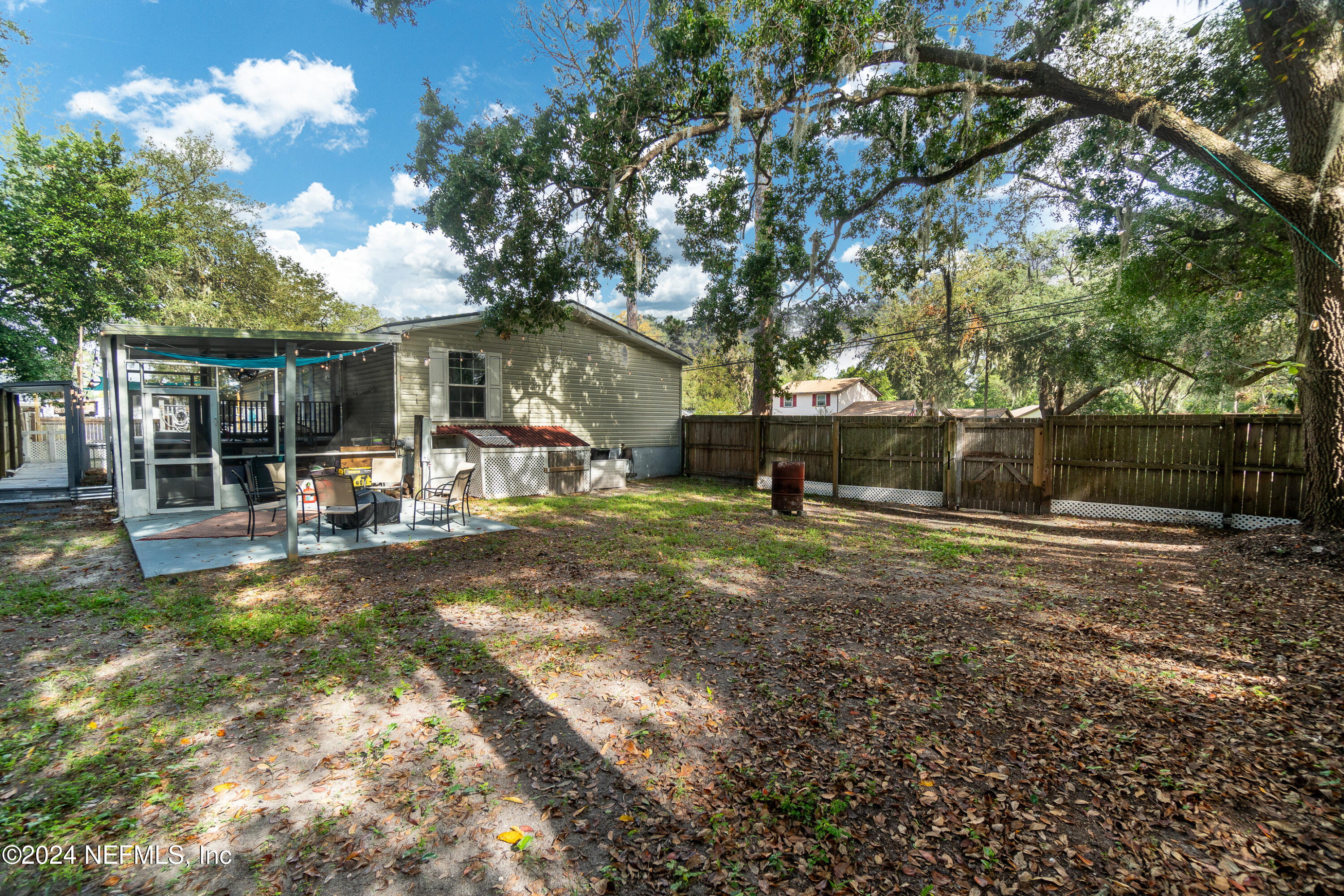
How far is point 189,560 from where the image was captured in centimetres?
623

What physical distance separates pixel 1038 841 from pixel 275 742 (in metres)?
3.72

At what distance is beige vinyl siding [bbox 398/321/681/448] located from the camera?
12.0m

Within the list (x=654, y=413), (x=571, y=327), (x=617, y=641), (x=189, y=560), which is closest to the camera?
(x=617, y=641)

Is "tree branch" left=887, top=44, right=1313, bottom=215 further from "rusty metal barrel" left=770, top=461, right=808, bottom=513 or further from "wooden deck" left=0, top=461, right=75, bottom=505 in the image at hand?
"wooden deck" left=0, top=461, right=75, bottom=505

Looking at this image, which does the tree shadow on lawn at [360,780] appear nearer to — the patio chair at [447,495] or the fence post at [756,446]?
the patio chair at [447,495]

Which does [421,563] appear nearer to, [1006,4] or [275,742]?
[275,742]

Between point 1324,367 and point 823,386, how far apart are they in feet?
125

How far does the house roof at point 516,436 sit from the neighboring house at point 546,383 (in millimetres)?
217

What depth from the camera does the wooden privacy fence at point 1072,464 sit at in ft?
26.5

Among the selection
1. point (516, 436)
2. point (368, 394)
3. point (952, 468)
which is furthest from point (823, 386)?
point (368, 394)

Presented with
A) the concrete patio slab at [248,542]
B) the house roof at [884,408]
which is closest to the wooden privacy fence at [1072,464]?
the concrete patio slab at [248,542]

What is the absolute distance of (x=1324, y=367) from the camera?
647 cm

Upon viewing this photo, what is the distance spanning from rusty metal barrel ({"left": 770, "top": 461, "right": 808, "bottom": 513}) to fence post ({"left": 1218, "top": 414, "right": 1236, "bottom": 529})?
→ 256 inches

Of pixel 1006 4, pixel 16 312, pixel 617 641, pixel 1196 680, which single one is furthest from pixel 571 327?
pixel 16 312
